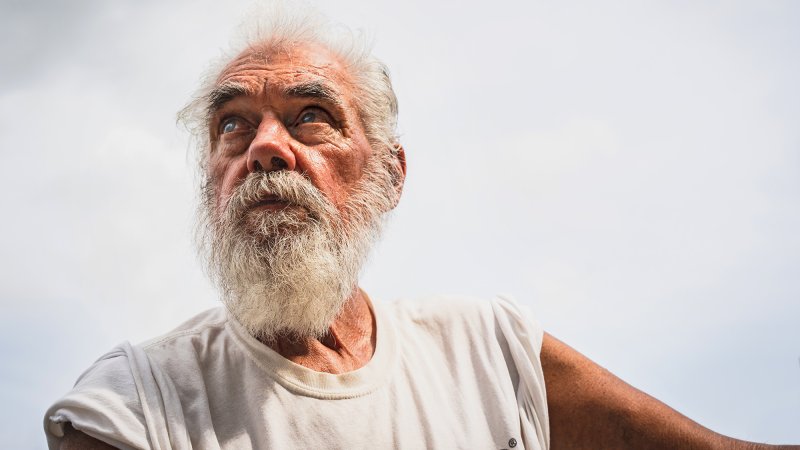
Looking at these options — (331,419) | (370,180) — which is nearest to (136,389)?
(331,419)

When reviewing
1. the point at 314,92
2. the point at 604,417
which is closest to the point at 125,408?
the point at 314,92

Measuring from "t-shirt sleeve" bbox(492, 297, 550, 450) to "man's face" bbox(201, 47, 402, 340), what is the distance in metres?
0.74

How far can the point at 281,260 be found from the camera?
8.71 ft

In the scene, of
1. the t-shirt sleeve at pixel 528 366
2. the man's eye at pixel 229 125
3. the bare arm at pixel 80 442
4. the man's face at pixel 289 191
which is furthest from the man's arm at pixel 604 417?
the bare arm at pixel 80 442

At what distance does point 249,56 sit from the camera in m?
3.10

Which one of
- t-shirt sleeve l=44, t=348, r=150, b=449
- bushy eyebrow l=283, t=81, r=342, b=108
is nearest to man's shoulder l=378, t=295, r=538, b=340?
bushy eyebrow l=283, t=81, r=342, b=108

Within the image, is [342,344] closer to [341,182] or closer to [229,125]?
[341,182]

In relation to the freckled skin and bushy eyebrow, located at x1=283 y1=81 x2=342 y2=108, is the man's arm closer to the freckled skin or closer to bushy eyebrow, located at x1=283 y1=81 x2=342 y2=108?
the freckled skin

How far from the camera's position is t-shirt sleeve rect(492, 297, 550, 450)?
2775 mm

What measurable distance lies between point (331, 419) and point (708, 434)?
171 centimetres

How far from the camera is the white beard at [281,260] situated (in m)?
2.65

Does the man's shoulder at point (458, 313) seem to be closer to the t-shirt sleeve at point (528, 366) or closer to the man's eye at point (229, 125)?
the t-shirt sleeve at point (528, 366)

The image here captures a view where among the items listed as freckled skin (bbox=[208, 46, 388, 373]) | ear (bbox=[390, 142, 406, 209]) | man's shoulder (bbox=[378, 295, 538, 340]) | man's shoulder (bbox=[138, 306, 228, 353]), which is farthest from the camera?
ear (bbox=[390, 142, 406, 209])

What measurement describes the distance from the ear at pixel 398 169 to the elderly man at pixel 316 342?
0.06 m
